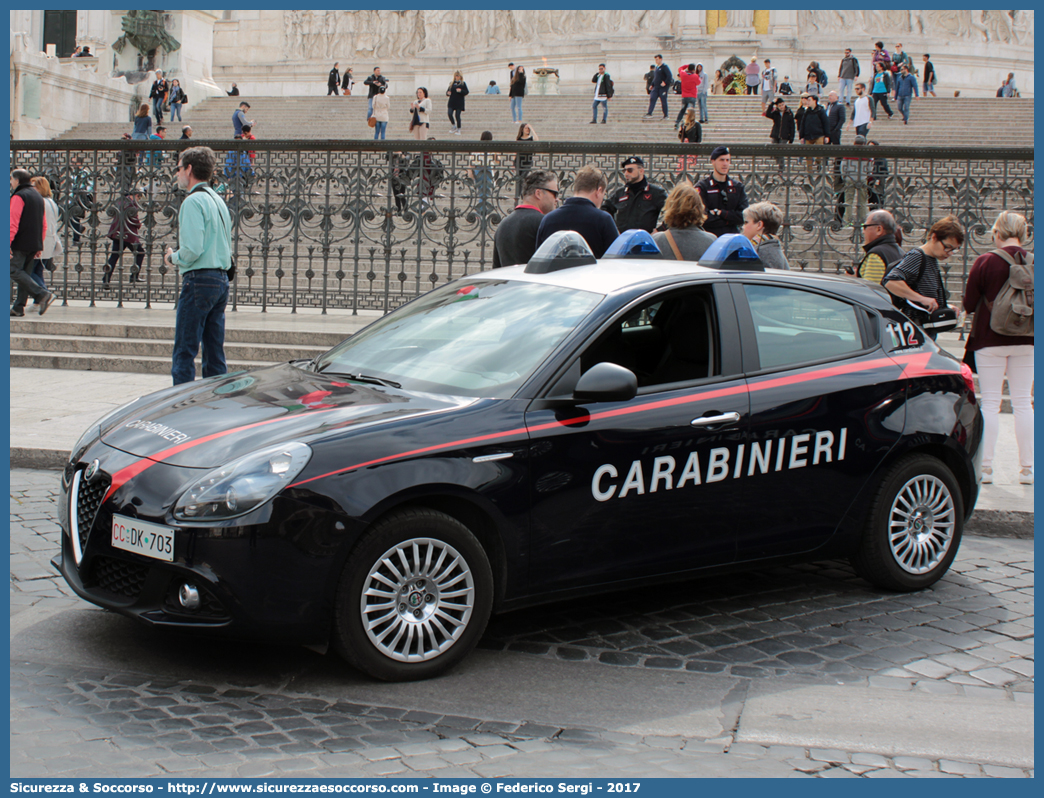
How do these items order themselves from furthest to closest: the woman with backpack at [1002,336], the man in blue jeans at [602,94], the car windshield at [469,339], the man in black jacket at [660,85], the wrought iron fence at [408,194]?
the man in black jacket at [660,85] → the man in blue jeans at [602,94] → the wrought iron fence at [408,194] → the woman with backpack at [1002,336] → the car windshield at [469,339]

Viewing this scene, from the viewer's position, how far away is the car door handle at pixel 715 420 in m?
4.77

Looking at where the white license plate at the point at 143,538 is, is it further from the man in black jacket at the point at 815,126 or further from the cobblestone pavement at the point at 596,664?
the man in black jacket at the point at 815,126

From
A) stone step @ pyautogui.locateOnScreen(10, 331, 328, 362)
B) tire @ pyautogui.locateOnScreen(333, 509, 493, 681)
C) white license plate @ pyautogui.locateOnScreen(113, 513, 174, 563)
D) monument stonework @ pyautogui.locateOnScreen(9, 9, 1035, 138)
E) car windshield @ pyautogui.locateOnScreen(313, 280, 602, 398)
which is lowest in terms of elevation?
tire @ pyautogui.locateOnScreen(333, 509, 493, 681)

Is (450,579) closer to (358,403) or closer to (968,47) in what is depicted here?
(358,403)

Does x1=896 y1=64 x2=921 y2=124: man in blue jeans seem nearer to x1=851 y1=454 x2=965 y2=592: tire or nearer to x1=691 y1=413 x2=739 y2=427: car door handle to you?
x1=851 y1=454 x2=965 y2=592: tire

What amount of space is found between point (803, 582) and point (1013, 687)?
1395mm

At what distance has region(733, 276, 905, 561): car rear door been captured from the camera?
196 inches

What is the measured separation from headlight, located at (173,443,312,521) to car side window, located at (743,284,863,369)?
2.22m

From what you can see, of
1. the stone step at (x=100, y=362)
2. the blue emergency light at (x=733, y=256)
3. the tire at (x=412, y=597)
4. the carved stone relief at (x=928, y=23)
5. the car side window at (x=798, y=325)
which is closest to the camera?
the tire at (x=412, y=597)

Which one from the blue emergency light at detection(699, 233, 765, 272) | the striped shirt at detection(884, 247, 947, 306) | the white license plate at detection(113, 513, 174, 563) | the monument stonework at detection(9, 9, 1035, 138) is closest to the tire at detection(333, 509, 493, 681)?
the white license plate at detection(113, 513, 174, 563)

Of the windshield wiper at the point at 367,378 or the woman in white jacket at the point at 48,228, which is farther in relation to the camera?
the woman in white jacket at the point at 48,228

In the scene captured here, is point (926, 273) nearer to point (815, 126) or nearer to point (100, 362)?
point (100, 362)

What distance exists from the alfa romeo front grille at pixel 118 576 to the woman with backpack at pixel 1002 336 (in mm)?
5542

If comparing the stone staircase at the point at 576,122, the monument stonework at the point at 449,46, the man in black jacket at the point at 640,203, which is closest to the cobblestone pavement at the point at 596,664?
the man in black jacket at the point at 640,203
